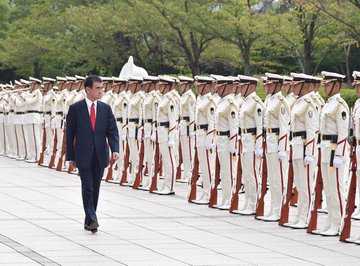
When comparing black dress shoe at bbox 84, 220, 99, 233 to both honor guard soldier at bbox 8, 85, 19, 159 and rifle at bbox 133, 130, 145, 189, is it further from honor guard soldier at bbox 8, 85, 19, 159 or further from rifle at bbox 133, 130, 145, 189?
honor guard soldier at bbox 8, 85, 19, 159

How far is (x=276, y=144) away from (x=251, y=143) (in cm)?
88

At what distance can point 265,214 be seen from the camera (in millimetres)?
17609

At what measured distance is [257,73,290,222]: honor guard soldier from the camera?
652 inches

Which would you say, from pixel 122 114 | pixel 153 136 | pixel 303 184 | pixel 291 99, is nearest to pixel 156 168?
pixel 153 136

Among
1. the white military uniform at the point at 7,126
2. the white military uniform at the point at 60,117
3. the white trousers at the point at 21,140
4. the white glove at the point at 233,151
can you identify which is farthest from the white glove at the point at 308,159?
the white military uniform at the point at 7,126

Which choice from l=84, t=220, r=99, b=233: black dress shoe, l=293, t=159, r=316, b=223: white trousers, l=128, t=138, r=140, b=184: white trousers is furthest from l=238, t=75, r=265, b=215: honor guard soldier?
l=128, t=138, r=140, b=184: white trousers

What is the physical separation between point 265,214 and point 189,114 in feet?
18.1

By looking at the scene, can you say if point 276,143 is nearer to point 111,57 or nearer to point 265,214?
point 265,214

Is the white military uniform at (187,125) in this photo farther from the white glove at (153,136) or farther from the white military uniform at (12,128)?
the white military uniform at (12,128)

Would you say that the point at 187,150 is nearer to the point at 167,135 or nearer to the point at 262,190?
the point at 167,135

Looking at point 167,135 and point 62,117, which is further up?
point 62,117

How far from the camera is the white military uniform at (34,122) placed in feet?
102

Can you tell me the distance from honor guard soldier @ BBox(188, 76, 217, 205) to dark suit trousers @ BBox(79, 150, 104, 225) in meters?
4.04

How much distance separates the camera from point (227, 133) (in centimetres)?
1833
